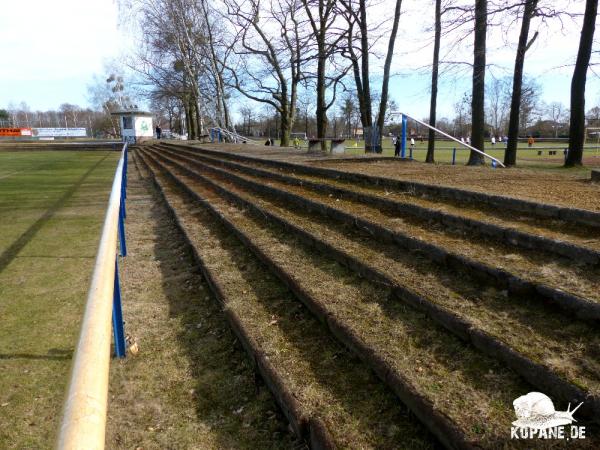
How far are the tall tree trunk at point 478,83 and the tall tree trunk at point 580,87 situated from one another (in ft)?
7.71

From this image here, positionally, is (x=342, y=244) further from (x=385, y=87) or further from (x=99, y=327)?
(x=385, y=87)

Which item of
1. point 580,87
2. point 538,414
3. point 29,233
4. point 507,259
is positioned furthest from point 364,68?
point 538,414

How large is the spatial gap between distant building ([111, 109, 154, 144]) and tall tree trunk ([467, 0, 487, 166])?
37.1 meters

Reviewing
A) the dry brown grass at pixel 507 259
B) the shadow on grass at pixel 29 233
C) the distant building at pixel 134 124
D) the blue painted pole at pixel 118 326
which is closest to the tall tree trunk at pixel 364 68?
the shadow on grass at pixel 29 233

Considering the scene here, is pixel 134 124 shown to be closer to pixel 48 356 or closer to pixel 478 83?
pixel 478 83

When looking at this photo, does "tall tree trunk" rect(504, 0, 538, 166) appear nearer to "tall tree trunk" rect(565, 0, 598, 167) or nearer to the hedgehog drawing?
"tall tree trunk" rect(565, 0, 598, 167)

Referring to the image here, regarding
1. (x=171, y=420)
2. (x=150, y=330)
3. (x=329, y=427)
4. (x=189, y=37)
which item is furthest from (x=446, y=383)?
(x=189, y=37)

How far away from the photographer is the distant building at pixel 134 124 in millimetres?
42875

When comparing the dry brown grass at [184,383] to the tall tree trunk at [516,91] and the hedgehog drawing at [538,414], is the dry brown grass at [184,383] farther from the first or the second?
the tall tree trunk at [516,91]

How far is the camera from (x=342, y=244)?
173 inches

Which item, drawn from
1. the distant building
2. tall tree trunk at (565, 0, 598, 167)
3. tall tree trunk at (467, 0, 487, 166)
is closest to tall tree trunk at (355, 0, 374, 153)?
A: tall tree trunk at (467, 0, 487, 166)

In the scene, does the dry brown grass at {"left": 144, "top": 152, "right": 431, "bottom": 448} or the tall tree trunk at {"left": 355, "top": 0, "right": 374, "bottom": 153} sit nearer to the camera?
the dry brown grass at {"left": 144, "top": 152, "right": 431, "bottom": 448}

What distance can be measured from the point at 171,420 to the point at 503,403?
181 cm

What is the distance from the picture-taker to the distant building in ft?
141
